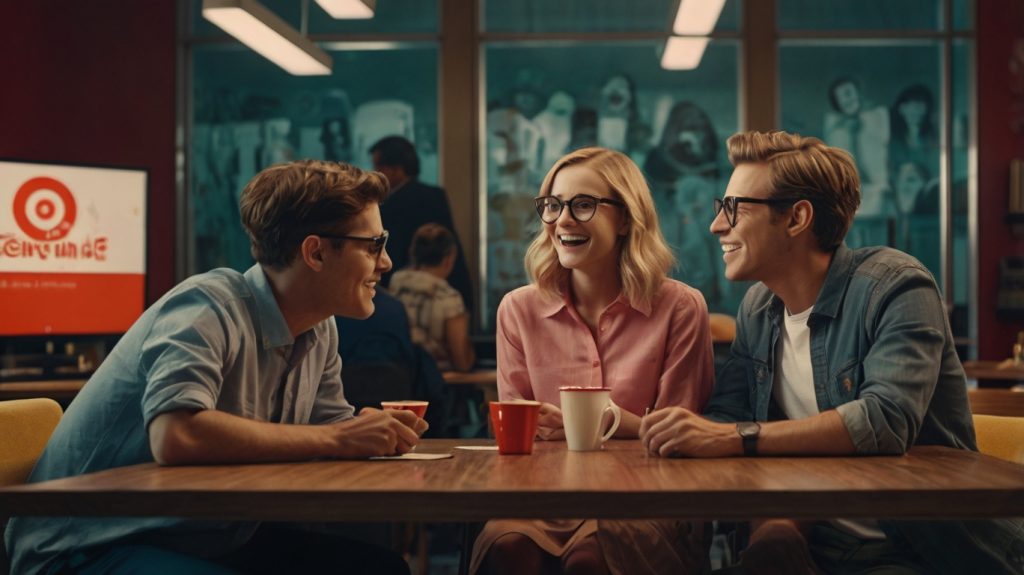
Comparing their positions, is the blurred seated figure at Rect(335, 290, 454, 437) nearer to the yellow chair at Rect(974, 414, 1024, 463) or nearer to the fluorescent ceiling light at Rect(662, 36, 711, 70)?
the yellow chair at Rect(974, 414, 1024, 463)

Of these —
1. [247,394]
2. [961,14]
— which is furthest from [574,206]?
[961,14]

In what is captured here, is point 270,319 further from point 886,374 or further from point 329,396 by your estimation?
point 886,374

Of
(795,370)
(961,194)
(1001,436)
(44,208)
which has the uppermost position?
(961,194)

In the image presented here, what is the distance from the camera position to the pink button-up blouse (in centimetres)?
244

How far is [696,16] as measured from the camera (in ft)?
18.9

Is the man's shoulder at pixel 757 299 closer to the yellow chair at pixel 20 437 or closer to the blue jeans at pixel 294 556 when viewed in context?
the blue jeans at pixel 294 556

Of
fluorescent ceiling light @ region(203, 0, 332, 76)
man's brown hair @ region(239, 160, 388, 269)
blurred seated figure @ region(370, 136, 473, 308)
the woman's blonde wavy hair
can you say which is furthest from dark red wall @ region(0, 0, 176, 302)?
man's brown hair @ region(239, 160, 388, 269)

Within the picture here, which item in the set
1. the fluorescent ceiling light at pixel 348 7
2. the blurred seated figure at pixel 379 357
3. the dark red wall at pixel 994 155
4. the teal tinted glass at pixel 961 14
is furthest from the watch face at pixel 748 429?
the teal tinted glass at pixel 961 14

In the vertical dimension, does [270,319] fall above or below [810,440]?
above

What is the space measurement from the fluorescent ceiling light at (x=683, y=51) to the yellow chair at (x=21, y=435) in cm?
495

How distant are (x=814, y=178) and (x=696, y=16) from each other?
3.75m

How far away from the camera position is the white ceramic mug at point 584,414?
1.92 meters

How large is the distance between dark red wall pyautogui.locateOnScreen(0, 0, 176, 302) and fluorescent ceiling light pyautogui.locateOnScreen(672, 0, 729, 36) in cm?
308

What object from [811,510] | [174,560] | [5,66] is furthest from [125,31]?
[811,510]
